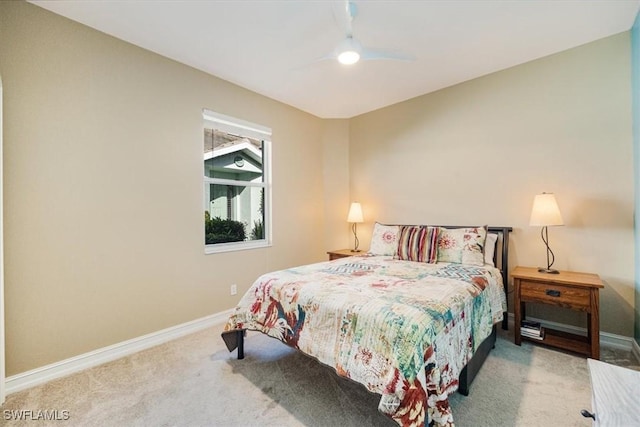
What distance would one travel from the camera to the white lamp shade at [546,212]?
2.51 meters

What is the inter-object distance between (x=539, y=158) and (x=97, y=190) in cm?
419

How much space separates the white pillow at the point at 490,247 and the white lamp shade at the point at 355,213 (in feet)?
5.51

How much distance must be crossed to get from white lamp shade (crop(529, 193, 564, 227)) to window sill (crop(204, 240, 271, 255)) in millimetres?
2982

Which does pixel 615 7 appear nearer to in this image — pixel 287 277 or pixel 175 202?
pixel 287 277

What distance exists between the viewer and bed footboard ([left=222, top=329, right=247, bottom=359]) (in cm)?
236

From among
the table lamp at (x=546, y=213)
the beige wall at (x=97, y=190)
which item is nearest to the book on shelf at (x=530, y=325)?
the table lamp at (x=546, y=213)

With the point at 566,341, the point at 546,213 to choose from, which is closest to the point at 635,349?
the point at 566,341

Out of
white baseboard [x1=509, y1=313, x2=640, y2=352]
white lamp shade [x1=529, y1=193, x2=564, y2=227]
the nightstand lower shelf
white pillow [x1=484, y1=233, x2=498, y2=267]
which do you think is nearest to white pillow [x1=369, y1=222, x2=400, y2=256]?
white pillow [x1=484, y1=233, x2=498, y2=267]

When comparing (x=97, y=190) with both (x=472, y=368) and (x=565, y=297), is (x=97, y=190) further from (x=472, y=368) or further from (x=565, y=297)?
(x=565, y=297)

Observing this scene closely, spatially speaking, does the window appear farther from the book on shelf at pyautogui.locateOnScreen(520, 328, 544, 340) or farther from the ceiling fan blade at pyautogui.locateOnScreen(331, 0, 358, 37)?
the book on shelf at pyautogui.locateOnScreen(520, 328, 544, 340)

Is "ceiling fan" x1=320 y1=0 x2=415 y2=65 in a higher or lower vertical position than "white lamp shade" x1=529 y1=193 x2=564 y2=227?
higher

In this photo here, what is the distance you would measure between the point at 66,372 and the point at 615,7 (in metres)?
5.10

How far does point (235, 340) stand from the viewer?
7.80ft

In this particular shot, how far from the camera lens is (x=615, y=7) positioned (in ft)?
7.14
